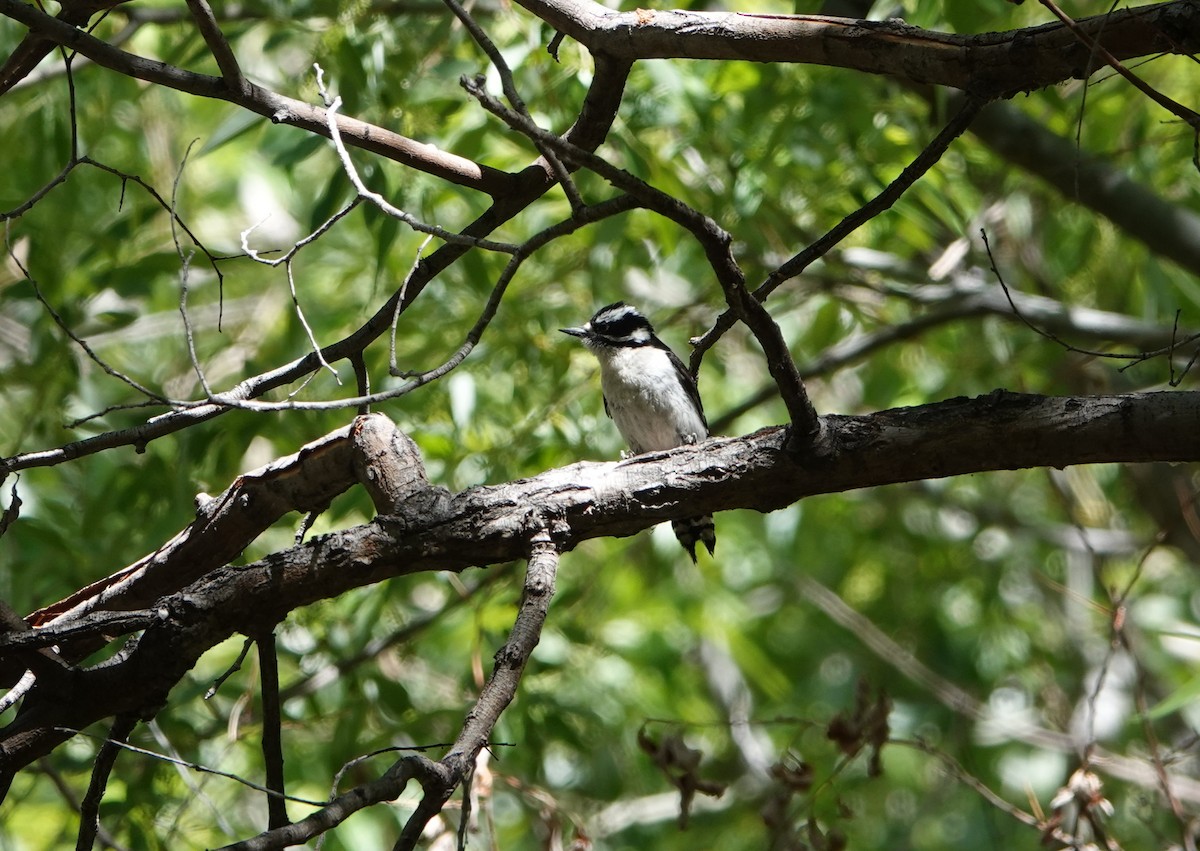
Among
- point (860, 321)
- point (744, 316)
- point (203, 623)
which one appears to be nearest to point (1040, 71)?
point (744, 316)

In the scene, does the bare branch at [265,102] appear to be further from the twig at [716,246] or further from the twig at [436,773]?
the twig at [436,773]

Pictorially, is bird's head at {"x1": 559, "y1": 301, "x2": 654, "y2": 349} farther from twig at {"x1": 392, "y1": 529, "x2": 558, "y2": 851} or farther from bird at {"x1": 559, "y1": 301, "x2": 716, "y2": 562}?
twig at {"x1": 392, "y1": 529, "x2": 558, "y2": 851}

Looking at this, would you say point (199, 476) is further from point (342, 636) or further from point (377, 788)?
point (377, 788)

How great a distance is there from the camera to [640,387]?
5801 millimetres

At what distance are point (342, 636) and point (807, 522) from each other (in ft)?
10.7

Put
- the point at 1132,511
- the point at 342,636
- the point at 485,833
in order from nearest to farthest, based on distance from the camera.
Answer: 1. the point at 485,833
2. the point at 342,636
3. the point at 1132,511

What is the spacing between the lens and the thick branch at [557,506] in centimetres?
264

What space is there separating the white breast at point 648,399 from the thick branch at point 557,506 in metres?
2.95

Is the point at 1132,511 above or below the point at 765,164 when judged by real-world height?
below

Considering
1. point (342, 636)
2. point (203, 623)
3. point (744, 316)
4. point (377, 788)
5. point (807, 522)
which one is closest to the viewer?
point (377, 788)

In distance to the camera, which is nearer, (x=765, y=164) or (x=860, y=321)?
(x=765, y=164)

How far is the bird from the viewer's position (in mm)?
A: 5805

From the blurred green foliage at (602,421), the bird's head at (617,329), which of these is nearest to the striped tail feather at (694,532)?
the blurred green foliage at (602,421)

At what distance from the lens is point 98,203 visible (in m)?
6.63
